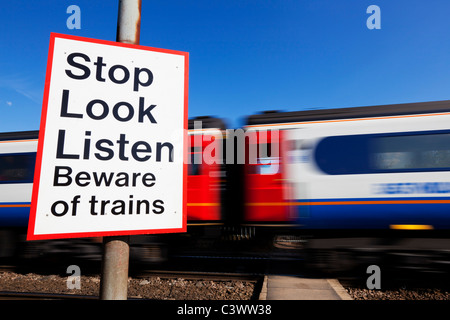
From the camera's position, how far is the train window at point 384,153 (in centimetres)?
483

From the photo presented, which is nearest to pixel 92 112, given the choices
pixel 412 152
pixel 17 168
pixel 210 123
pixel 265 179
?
pixel 265 179

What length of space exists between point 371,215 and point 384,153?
1.24 m

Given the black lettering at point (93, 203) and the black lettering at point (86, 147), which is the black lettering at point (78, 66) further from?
the black lettering at point (93, 203)

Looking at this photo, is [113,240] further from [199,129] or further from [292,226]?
[199,129]

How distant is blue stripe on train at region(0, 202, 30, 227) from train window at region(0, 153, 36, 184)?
0.59 meters

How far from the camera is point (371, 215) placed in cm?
492

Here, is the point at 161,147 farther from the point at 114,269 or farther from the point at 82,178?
the point at 114,269

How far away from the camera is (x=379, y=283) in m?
4.99

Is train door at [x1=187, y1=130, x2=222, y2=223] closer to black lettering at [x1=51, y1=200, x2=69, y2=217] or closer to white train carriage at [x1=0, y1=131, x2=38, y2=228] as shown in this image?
white train carriage at [x1=0, y1=131, x2=38, y2=228]

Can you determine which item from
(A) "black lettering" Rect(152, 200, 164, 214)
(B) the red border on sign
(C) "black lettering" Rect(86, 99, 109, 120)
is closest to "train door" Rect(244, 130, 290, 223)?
(B) the red border on sign

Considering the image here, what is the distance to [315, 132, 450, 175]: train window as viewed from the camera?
4.83m

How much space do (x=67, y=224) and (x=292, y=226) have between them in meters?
4.65

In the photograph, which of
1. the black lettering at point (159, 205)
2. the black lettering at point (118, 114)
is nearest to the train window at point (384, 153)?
the black lettering at point (159, 205)
